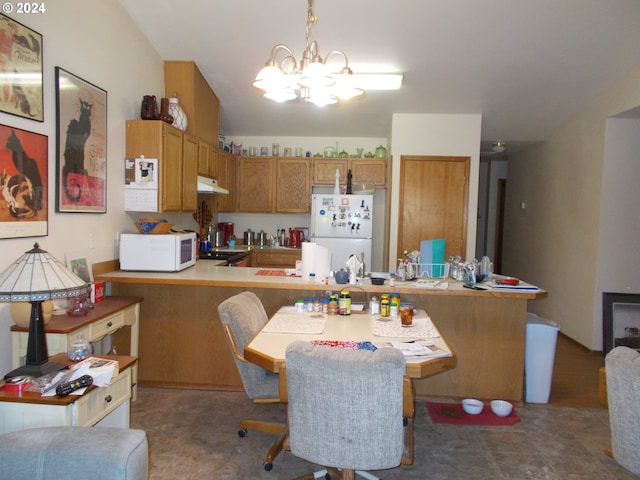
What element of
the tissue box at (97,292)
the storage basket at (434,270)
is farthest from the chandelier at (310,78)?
the tissue box at (97,292)

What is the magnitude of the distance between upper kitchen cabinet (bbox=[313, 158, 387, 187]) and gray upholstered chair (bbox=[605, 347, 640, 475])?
4212 millimetres

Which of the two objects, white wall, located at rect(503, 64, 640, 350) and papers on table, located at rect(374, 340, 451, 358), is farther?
white wall, located at rect(503, 64, 640, 350)

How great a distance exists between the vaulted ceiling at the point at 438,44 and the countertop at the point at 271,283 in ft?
6.86

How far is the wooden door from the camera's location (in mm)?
5035

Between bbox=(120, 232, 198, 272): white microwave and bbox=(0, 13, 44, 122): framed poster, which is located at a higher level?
bbox=(0, 13, 44, 122): framed poster

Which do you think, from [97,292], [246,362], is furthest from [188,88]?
[246,362]

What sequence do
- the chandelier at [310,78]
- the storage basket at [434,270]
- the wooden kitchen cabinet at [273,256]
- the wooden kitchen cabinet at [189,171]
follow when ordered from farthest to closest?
the wooden kitchen cabinet at [273,256]
the wooden kitchen cabinet at [189,171]
the storage basket at [434,270]
the chandelier at [310,78]

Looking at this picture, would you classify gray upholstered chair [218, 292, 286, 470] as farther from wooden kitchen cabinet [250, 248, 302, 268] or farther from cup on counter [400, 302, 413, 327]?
wooden kitchen cabinet [250, 248, 302, 268]

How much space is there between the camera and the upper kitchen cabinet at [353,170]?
222 inches

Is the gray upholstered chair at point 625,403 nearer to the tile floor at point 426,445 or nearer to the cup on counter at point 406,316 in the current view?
the tile floor at point 426,445

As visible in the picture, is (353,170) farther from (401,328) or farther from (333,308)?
(401,328)

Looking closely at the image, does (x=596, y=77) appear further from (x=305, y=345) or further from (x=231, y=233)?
(x=231, y=233)

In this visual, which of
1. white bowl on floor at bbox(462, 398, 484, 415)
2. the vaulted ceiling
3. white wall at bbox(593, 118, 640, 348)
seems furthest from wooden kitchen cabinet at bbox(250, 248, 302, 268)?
white wall at bbox(593, 118, 640, 348)

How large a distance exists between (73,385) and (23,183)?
4.36 feet
